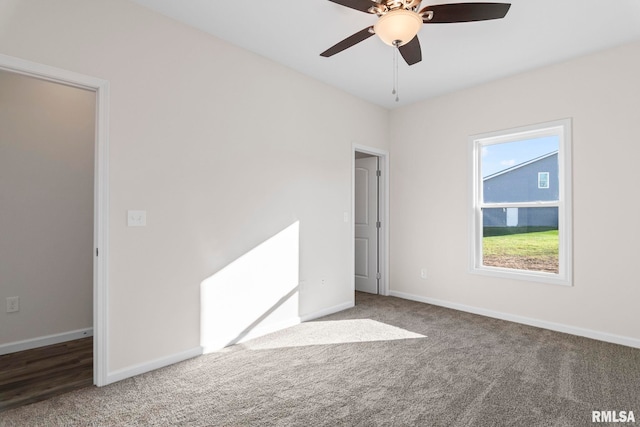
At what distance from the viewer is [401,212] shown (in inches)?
197

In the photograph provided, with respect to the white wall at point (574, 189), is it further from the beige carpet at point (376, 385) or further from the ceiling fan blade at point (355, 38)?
the ceiling fan blade at point (355, 38)

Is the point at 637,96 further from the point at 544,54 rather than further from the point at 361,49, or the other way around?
the point at 361,49

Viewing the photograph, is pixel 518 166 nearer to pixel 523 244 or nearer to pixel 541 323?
pixel 523 244

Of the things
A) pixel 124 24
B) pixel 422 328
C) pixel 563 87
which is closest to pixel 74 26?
pixel 124 24

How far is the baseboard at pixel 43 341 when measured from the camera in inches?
118

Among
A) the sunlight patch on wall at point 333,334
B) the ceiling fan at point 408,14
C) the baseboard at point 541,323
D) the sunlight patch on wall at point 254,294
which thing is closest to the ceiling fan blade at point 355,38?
the ceiling fan at point 408,14

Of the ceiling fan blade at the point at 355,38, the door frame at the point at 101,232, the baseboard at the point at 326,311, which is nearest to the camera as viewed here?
the ceiling fan blade at the point at 355,38

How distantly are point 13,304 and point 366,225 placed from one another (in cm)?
419

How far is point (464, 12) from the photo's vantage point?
82.4 inches

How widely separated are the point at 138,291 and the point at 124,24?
6.61ft

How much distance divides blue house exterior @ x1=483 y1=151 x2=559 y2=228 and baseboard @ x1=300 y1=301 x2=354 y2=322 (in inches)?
79.8

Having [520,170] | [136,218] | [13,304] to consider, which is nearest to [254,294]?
[136,218]

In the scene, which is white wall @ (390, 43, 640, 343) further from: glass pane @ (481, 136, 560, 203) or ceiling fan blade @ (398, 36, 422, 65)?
ceiling fan blade @ (398, 36, 422, 65)

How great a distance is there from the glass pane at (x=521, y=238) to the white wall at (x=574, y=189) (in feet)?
0.78
